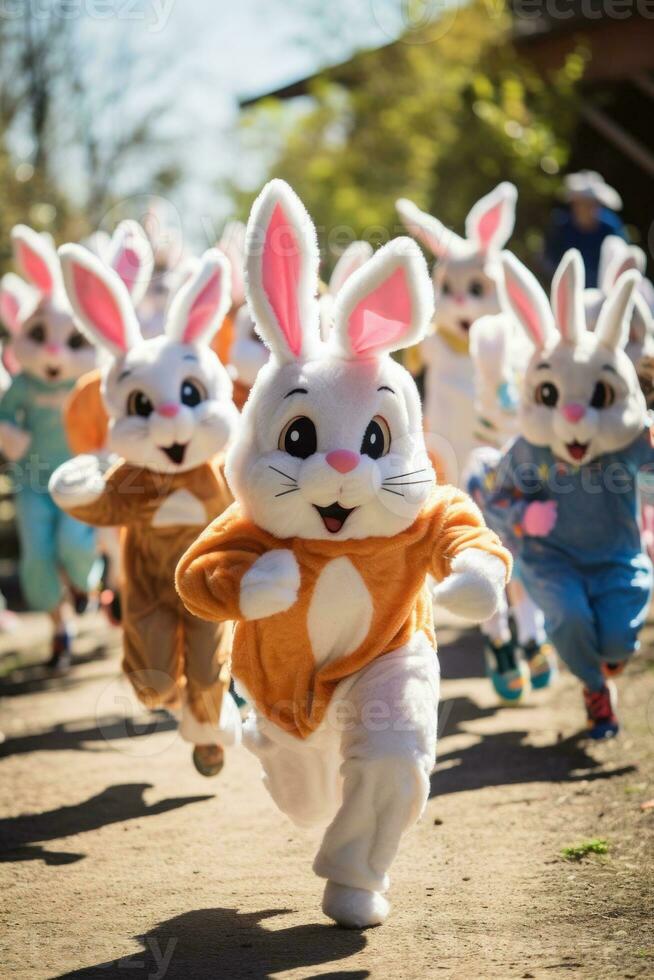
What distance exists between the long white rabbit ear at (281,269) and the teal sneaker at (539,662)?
10.2ft

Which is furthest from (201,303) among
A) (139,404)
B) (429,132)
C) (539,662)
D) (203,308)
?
(429,132)

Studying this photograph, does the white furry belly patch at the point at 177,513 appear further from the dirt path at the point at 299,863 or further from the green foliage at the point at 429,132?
the green foliage at the point at 429,132

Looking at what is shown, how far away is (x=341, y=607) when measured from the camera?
163 inches

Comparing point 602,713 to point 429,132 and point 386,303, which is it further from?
point 429,132

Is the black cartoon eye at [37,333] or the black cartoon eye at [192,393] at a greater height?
the black cartoon eye at [192,393]

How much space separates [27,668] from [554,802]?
4.13m

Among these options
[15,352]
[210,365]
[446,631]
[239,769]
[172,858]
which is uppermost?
[210,365]

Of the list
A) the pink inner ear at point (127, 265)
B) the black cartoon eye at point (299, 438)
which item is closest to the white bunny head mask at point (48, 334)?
the pink inner ear at point (127, 265)

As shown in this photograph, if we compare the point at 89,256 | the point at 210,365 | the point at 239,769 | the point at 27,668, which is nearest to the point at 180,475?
the point at 210,365

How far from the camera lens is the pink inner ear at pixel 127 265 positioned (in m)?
6.68

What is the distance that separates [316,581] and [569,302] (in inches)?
82.6

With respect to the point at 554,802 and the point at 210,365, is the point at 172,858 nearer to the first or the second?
the point at 554,802

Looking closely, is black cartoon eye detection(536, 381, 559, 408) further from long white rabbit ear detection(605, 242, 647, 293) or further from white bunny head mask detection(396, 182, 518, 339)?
white bunny head mask detection(396, 182, 518, 339)

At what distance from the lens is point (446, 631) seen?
9094 millimetres
